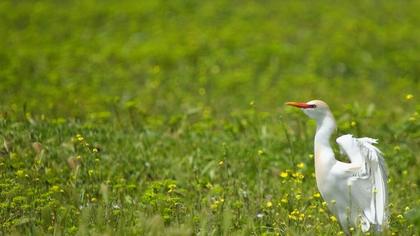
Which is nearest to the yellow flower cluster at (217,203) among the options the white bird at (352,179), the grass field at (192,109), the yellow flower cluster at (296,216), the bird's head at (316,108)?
the grass field at (192,109)

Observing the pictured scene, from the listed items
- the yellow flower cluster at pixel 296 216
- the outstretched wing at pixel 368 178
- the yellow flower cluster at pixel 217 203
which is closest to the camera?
the outstretched wing at pixel 368 178

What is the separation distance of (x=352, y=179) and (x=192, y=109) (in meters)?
3.46

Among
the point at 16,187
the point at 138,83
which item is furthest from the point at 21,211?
the point at 138,83

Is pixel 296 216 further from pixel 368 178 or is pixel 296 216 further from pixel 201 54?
pixel 201 54

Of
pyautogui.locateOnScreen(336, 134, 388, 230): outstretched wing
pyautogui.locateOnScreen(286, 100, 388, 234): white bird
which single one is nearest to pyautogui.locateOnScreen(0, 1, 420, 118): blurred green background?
pyautogui.locateOnScreen(286, 100, 388, 234): white bird

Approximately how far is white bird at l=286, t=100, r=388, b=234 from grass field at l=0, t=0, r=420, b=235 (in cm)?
18

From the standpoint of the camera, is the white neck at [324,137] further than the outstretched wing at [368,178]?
Yes

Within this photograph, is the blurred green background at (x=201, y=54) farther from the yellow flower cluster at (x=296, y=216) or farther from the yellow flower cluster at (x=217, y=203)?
the yellow flower cluster at (x=296, y=216)

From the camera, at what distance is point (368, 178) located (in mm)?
6141

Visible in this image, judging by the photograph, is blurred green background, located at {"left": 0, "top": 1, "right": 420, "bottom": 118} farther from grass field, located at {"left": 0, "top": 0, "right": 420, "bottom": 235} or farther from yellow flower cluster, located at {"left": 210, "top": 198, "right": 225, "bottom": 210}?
yellow flower cluster, located at {"left": 210, "top": 198, "right": 225, "bottom": 210}

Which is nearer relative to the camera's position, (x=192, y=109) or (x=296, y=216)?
(x=296, y=216)

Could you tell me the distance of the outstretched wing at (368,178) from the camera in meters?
6.04

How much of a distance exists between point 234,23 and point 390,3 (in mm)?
3395

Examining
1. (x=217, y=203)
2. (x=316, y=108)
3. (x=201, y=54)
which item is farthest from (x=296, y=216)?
(x=201, y=54)
